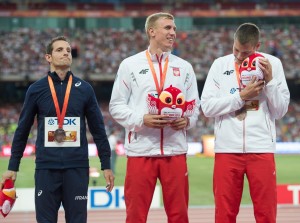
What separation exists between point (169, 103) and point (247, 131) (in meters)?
0.71

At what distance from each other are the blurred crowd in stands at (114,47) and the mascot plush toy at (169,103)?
1470 inches

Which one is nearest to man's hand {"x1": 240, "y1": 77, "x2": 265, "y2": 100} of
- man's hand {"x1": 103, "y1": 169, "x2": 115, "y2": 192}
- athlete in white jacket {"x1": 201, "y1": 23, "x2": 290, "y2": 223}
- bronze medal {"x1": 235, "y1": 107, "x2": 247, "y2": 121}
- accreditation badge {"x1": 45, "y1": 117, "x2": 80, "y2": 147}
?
athlete in white jacket {"x1": 201, "y1": 23, "x2": 290, "y2": 223}

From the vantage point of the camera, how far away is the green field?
55.8 ft

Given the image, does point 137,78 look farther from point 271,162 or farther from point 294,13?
point 294,13

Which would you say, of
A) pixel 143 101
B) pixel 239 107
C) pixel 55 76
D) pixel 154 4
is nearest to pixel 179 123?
pixel 143 101

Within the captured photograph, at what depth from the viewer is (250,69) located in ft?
19.0

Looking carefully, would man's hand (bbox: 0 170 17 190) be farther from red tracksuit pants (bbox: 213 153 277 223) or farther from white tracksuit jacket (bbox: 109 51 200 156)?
red tracksuit pants (bbox: 213 153 277 223)

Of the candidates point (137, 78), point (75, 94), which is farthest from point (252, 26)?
point (75, 94)

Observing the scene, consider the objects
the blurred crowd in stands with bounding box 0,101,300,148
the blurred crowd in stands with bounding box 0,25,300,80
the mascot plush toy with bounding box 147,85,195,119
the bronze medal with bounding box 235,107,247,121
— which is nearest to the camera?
the mascot plush toy with bounding box 147,85,195,119

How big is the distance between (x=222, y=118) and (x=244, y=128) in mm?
213

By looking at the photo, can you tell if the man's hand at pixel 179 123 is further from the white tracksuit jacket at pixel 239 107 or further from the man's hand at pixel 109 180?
the man's hand at pixel 109 180

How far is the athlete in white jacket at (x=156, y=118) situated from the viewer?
19.0ft

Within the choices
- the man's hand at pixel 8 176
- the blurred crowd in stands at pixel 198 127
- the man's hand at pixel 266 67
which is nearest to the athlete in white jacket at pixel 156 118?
the man's hand at pixel 266 67

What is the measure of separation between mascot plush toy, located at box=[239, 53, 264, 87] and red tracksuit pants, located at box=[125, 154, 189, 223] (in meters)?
0.81
